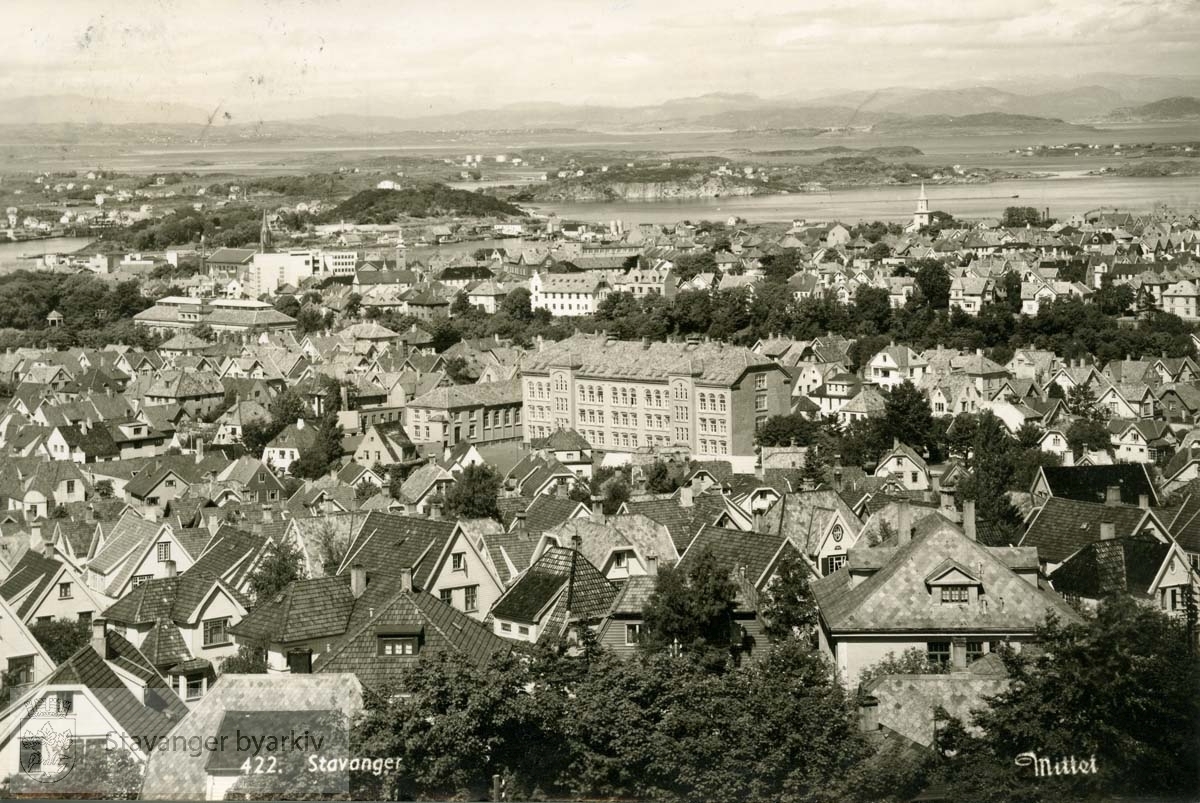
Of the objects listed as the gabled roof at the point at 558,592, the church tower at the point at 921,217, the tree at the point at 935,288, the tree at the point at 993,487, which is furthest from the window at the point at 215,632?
the church tower at the point at 921,217

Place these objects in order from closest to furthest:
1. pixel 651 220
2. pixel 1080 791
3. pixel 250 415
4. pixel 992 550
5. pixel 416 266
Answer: pixel 1080 791 → pixel 992 550 → pixel 250 415 → pixel 416 266 → pixel 651 220

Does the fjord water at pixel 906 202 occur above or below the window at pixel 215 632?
below

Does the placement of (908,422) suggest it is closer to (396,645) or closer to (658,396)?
(658,396)

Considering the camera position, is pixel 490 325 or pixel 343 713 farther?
pixel 490 325

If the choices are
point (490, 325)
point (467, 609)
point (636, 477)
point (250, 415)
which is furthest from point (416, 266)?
point (467, 609)

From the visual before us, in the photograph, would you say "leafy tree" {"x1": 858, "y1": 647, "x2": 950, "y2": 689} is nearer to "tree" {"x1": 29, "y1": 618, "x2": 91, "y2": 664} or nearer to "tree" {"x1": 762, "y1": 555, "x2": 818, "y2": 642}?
"tree" {"x1": 762, "y1": 555, "x2": 818, "y2": 642}

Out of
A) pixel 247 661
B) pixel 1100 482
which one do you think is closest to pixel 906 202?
pixel 1100 482

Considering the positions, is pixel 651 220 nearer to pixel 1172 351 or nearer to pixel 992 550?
pixel 1172 351

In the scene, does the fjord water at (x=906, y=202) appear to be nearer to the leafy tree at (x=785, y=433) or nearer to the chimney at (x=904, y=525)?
the leafy tree at (x=785, y=433)
